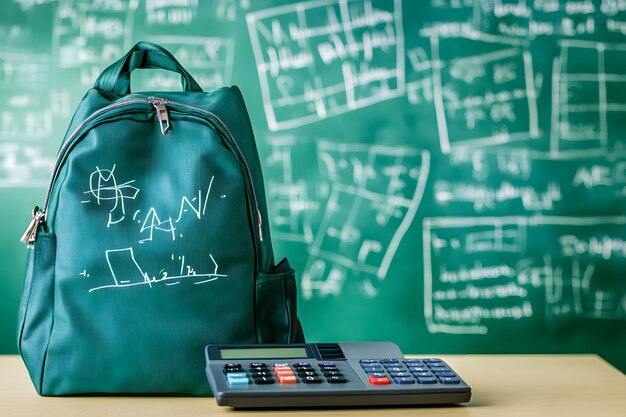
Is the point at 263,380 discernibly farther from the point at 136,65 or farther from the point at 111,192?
the point at 136,65

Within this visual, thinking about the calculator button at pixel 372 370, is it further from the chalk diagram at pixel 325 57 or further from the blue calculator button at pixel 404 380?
the chalk diagram at pixel 325 57

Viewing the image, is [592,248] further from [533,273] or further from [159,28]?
[159,28]

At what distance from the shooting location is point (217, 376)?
77 centimetres

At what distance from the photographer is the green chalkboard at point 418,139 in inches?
85.0

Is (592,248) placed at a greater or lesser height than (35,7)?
lesser

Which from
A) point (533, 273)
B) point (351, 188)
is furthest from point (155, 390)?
point (533, 273)

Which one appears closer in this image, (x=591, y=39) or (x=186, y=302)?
(x=186, y=302)

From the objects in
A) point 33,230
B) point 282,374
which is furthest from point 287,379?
point 33,230

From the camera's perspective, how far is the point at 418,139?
7.12ft

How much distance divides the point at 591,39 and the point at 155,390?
5.75ft

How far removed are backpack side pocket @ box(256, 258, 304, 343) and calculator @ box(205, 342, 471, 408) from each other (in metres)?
0.05

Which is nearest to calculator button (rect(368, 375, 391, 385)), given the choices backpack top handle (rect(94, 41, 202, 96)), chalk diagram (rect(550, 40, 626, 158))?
backpack top handle (rect(94, 41, 202, 96))

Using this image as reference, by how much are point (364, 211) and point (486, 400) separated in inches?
53.0

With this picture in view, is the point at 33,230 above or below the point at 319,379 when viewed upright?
above
